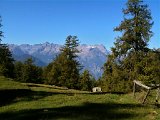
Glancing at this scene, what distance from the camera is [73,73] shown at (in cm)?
11888

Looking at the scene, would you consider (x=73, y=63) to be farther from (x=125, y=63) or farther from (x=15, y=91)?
(x=15, y=91)

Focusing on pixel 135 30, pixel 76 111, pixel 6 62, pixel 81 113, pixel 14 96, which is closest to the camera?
pixel 81 113

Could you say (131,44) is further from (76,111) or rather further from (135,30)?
(76,111)

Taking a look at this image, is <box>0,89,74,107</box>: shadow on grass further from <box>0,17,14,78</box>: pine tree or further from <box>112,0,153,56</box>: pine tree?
<box>0,17,14,78</box>: pine tree

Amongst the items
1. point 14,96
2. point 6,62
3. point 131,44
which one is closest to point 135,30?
point 131,44

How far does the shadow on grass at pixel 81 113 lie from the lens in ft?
63.9

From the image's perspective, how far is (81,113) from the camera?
2050 centimetres

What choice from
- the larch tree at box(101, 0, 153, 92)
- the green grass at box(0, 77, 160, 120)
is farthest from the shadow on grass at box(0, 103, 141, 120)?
the larch tree at box(101, 0, 153, 92)

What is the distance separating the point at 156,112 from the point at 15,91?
16562 millimetres

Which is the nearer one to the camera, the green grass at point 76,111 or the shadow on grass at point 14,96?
the green grass at point 76,111

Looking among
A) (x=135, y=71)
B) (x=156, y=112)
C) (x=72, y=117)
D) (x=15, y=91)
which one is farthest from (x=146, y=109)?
(x=135, y=71)

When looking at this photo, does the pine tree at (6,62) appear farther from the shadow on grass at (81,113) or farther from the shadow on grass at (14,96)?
the shadow on grass at (81,113)

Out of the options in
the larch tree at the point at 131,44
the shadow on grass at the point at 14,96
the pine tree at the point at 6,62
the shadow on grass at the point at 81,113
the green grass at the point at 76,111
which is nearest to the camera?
the shadow on grass at the point at 81,113

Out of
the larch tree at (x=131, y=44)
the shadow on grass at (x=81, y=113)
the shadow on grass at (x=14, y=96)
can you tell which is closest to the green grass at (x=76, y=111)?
the shadow on grass at (x=81, y=113)
